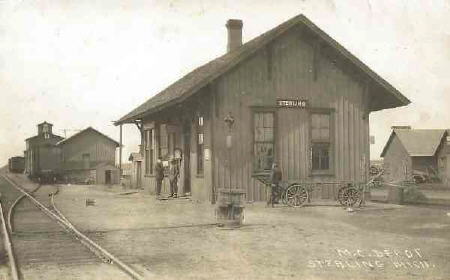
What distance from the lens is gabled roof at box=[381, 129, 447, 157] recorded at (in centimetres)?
4853

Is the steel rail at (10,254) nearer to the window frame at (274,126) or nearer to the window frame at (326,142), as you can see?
the window frame at (274,126)

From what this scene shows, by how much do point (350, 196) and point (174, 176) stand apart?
263 inches

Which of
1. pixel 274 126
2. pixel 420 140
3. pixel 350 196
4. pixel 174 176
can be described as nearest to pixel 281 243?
pixel 350 196

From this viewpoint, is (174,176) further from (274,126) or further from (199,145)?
(274,126)

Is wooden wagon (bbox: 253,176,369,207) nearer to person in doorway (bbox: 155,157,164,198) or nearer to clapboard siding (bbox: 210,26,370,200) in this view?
clapboard siding (bbox: 210,26,370,200)

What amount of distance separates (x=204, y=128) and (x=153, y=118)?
249 inches

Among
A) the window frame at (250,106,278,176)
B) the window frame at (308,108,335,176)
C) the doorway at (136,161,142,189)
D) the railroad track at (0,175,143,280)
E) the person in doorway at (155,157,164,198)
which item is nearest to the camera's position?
the railroad track at (0,175,143,280)

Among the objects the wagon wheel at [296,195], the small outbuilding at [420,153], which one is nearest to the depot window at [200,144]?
the wagon wheel at [296,195]

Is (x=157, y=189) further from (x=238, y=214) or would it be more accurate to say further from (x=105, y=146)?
(x=105, y=146)

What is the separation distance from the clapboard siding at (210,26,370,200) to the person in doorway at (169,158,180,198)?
3.57 m

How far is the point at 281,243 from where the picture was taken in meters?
9.14

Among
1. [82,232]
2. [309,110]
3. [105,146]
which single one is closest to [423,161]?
[105,146]

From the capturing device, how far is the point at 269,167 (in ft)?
57.4

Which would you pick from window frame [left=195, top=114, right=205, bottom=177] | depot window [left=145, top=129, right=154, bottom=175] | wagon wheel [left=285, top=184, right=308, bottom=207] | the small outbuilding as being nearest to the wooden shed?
the small outbuilding
